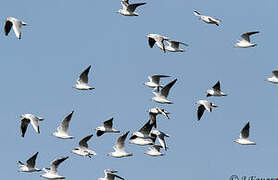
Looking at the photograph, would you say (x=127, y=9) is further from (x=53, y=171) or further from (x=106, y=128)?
(x=53, y=171)

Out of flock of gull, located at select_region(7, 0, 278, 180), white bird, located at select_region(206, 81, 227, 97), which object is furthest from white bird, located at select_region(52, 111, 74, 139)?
white bird, located at select_region(206, 81, 227, 97)

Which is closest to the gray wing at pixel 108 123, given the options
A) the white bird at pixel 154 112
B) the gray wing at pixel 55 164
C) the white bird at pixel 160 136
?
the white bird at pixel 154 112

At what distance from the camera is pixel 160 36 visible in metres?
56.2

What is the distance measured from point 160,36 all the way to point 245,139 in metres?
7.38

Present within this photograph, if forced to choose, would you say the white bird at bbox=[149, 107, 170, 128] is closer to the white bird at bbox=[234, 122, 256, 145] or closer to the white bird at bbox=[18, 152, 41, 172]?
the white bird at bbox=[234, 122, 256, 145]

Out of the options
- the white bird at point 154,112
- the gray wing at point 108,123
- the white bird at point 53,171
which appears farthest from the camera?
the gray wing at point 108,123

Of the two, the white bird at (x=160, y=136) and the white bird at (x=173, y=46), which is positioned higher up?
the white bird at (x=173, y=46)

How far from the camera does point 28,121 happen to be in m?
56.7

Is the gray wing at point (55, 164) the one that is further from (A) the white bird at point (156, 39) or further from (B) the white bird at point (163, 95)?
(A) the white bird at point (156, 39)

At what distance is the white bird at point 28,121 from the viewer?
175ft

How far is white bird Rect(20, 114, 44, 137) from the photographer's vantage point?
175ft

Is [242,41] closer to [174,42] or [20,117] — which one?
[174,42]

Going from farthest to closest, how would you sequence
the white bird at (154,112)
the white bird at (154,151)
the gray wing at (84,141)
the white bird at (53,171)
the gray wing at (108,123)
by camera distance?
the white bird at (154,151) < the gray wing at (84,141) < the gray wing at (108,123) < the white bird at (154,112) < the white bird at (53,171)

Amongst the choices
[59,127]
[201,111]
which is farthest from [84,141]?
[201,111]
